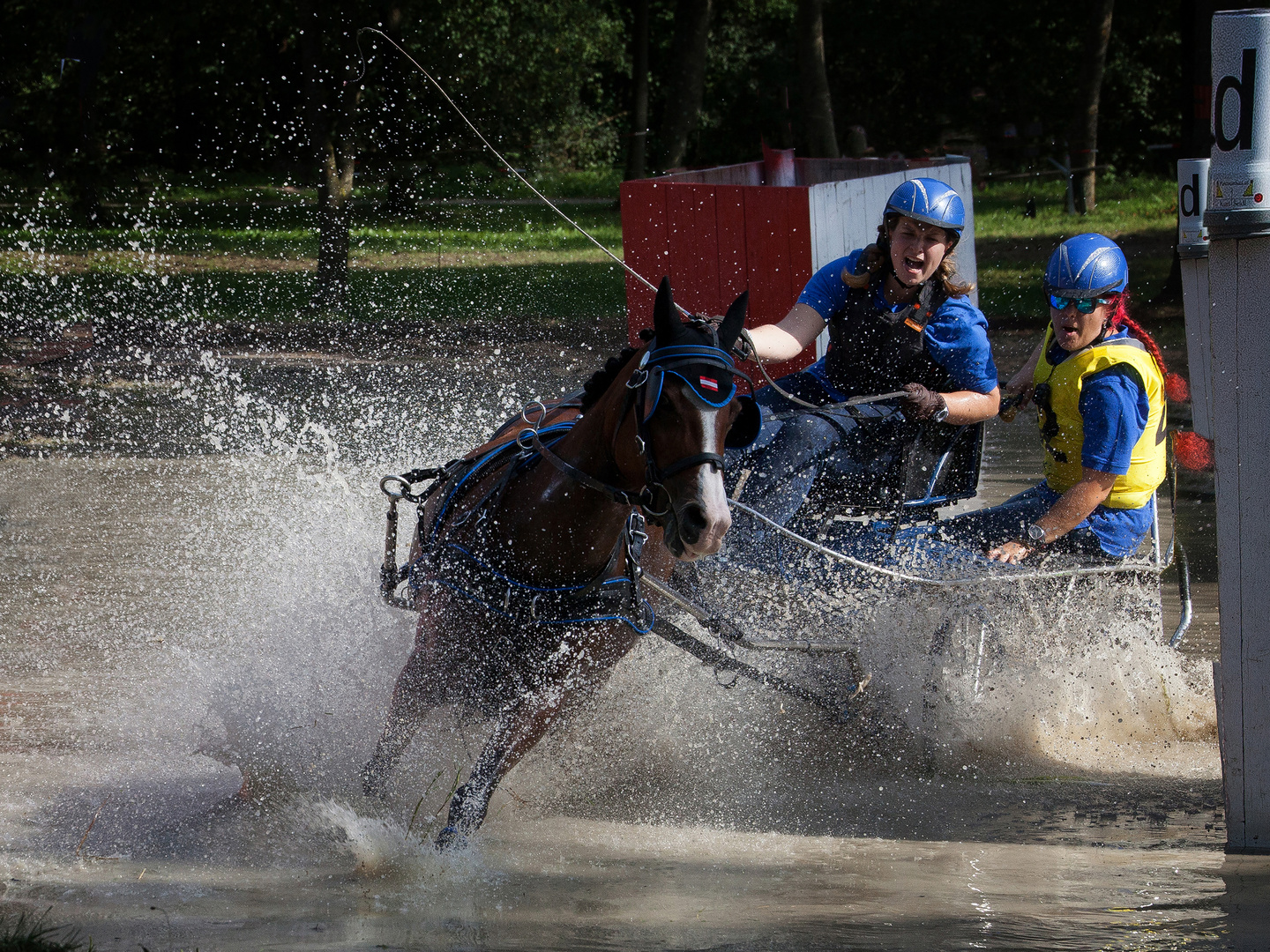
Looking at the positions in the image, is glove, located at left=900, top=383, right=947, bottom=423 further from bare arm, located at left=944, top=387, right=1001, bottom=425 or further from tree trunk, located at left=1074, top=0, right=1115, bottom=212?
tree trunk, located at left=1074, top=0, right=1115, bottom=212

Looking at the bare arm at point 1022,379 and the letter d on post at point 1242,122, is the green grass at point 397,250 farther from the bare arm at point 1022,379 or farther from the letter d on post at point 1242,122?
the letter d on post at point 1242,122

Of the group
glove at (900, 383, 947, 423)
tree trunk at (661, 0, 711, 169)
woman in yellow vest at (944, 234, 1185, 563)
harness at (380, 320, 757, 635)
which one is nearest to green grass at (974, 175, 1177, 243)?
tree trunk at (661, 0, 711, 169)

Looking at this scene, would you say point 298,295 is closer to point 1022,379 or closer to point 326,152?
point 326,152

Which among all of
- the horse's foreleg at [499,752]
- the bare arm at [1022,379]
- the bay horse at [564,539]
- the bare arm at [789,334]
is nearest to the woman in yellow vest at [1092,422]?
the bare arm at [1022,379]

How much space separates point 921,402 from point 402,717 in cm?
208

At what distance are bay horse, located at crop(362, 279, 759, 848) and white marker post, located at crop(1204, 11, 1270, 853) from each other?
5.35 feet

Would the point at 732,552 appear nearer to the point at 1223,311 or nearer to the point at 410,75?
the point at 1223,311

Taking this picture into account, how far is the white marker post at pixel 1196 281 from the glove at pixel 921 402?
87 centimetres

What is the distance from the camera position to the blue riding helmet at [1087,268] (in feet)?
16.3

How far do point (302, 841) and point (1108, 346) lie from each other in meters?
3.25

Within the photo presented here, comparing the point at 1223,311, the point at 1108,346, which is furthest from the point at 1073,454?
the point at 1223,311

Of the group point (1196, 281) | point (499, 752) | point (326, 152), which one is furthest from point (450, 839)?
point (326, 152)

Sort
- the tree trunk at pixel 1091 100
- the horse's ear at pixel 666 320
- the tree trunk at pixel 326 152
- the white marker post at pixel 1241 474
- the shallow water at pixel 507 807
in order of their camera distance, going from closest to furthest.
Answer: the horse's ear at pixel 666 320 → the shallow water at pixel 507 807 → the white marker post at pixel 1241 474 → the tree trunk at pixel 326 152 → the tree trunk at pixel 1091 100

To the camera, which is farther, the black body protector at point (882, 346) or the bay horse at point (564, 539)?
the black body protector at point (882, 346)
